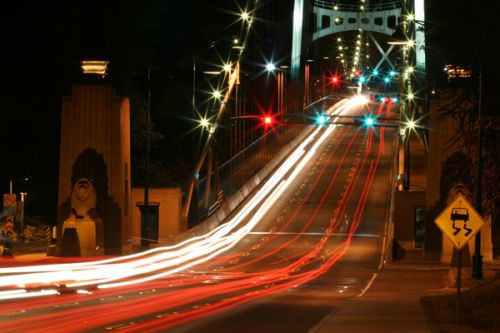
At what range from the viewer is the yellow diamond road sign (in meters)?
17.7

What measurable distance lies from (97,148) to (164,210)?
28.1ft

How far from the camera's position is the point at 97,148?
42.2 m

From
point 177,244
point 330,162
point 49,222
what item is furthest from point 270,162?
point 177,244

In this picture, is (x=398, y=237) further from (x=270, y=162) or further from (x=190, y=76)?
(x=190, y=76)

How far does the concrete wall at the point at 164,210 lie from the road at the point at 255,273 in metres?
2.12

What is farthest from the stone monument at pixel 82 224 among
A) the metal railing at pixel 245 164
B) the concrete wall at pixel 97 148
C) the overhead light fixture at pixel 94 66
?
the metal railing at pixel 245 164

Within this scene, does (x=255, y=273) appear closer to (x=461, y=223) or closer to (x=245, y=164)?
(x=461, y=223)

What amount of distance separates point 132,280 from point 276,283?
4765 mm

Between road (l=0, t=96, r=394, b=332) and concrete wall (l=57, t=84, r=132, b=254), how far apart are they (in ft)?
10.4

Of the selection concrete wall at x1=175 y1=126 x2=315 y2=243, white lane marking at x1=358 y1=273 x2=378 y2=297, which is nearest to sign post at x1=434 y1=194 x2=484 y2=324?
white lane marking at x1=358 y1=273 x2=378 y2=297

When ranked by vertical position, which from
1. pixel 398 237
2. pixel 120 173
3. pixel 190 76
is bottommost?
pixel 398 237

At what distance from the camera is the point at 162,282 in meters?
29.8

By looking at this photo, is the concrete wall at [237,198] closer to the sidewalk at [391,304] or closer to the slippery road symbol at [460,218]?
the sidewalk at [391,304]

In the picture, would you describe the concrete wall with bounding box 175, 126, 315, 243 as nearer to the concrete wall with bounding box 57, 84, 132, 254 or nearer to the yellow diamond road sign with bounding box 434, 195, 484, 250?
the concrete wall with bounding box 57, 84, 132, 254
